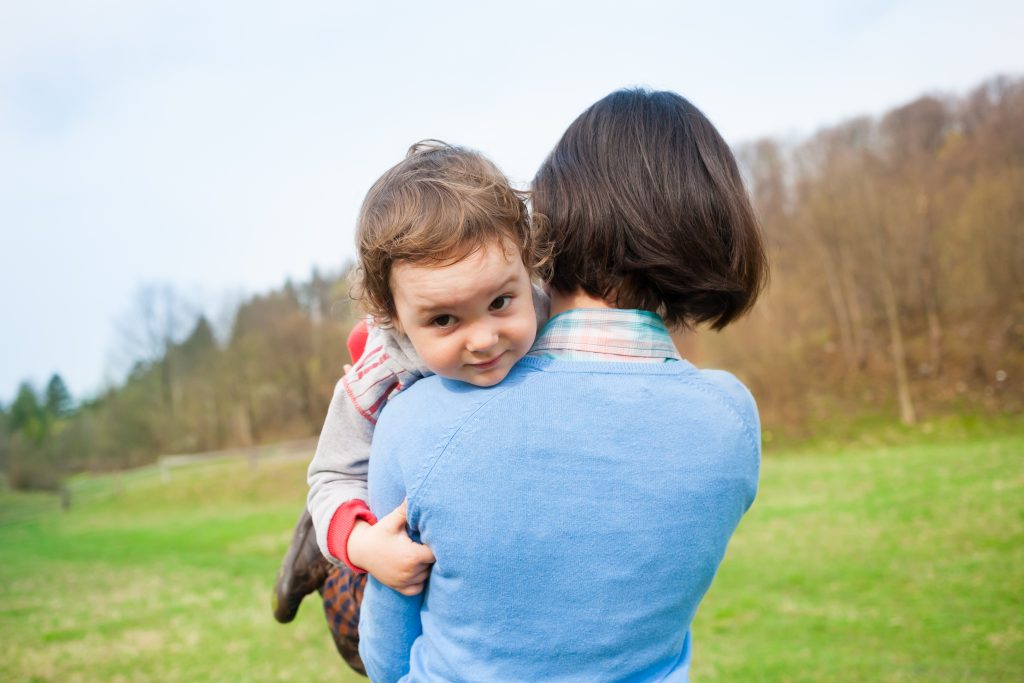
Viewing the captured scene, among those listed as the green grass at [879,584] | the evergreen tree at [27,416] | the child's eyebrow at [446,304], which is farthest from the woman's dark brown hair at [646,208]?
the evergreen tree at [27,416]

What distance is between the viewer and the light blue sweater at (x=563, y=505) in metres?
1.18

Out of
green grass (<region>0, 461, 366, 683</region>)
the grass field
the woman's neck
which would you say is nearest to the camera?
the woman's neck

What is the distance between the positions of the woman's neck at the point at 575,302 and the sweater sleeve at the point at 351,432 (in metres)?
0.29

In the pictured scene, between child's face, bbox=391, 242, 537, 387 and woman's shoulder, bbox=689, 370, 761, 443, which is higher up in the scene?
child's face, bbox=391, 242, 537, 387

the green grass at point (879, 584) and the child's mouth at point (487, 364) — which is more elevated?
the child's mouth at point (487, 364)

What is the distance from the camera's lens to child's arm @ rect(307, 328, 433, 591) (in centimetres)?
144

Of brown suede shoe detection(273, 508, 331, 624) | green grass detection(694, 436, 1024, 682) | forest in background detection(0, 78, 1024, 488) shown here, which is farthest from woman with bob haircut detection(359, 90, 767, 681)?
forest in background detection(0, 78, 1024, 488)

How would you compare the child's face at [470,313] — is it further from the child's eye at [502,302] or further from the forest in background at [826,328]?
the forest in background at [826,328]

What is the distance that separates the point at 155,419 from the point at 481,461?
4071cm

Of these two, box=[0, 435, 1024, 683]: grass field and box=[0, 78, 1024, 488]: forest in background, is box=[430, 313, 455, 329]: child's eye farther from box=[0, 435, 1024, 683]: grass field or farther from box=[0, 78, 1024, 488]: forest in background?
box=[0, 78, 1024, 488]: forest in background

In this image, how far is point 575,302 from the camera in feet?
4.70

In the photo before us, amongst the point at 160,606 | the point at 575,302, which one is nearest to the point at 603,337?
the point at 575,302

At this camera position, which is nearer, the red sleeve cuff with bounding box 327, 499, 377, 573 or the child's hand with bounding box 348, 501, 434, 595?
the child's hand with bounding box 348, 501, 434, 595

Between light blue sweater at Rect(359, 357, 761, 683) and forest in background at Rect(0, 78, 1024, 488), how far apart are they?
538 inches
